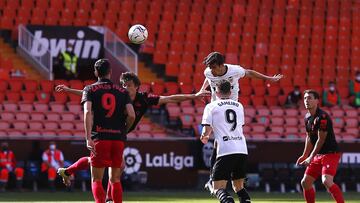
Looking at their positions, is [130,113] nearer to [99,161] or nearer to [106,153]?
[106,153]

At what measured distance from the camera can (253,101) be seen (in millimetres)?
29703

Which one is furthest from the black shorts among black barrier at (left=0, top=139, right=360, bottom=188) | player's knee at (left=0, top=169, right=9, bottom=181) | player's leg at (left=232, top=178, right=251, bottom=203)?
black barrier at (left=0, top=139, right=360, bottom=188)

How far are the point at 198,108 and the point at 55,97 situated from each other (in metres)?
4.17

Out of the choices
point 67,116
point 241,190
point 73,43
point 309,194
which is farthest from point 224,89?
point 73,43

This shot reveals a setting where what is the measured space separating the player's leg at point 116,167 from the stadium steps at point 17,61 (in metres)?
16.0

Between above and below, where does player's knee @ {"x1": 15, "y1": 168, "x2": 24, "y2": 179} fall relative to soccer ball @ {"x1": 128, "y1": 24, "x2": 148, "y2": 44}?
below

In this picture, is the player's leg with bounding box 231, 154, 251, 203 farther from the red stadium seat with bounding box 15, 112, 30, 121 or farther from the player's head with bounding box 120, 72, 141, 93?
the red stadium seat with bounding box 15, 112, 30, 121

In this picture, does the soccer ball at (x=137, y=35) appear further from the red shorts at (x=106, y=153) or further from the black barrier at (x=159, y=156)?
the black barrier at (x=159, y=156)

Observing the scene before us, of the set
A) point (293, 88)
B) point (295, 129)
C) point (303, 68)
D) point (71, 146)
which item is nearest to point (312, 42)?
point (303, 68)

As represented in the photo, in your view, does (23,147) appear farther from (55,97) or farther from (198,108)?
(198,108)

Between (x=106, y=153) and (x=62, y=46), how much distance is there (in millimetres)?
16663

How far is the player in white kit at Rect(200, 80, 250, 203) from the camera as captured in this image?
1295 centimetres

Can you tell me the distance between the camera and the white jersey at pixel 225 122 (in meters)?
13.0

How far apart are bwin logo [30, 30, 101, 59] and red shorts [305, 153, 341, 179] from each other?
1515 cm
